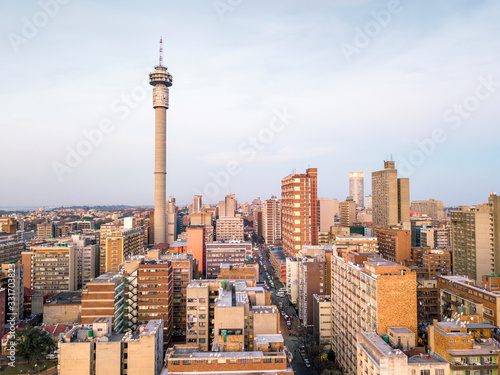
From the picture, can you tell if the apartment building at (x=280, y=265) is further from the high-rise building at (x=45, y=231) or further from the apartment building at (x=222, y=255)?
the high-rise building at (x=45, y=231)

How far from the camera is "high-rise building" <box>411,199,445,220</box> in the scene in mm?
123512

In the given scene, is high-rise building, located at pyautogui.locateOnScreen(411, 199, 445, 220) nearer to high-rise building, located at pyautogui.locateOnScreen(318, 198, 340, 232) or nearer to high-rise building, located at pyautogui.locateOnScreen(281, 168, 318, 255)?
high-rise building, located at pyautogui.locateOnScreen(318, 198, 340, 232)

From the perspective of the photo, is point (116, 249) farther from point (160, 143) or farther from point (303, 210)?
point (303, 210)

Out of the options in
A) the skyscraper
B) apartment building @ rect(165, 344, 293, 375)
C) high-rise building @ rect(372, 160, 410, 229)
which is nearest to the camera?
apartment building @ rect(165, 344, 293, 375)

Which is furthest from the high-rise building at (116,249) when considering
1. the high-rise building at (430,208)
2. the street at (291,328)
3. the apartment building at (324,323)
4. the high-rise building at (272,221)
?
the high-rise building at (430,208)

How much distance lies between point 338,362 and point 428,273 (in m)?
22.3

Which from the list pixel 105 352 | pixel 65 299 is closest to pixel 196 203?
pixel 65 299

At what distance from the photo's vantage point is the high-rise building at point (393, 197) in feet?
240

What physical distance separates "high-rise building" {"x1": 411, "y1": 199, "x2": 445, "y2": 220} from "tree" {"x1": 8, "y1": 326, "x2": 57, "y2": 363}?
398 feet

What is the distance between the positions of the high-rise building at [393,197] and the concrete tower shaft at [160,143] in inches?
1756

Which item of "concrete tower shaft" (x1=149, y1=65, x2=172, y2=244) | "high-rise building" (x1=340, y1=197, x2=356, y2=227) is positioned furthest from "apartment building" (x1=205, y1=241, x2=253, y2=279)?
"high-rise building" (x1=340, y1=197, x2=356, y2=227)

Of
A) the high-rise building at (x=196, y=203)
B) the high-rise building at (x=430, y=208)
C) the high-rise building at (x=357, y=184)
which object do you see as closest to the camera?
the high-rise building at (x=430, y=208)

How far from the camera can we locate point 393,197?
73.1 metres

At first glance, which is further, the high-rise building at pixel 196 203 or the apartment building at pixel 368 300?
the high-rise building at pixel 196 203
